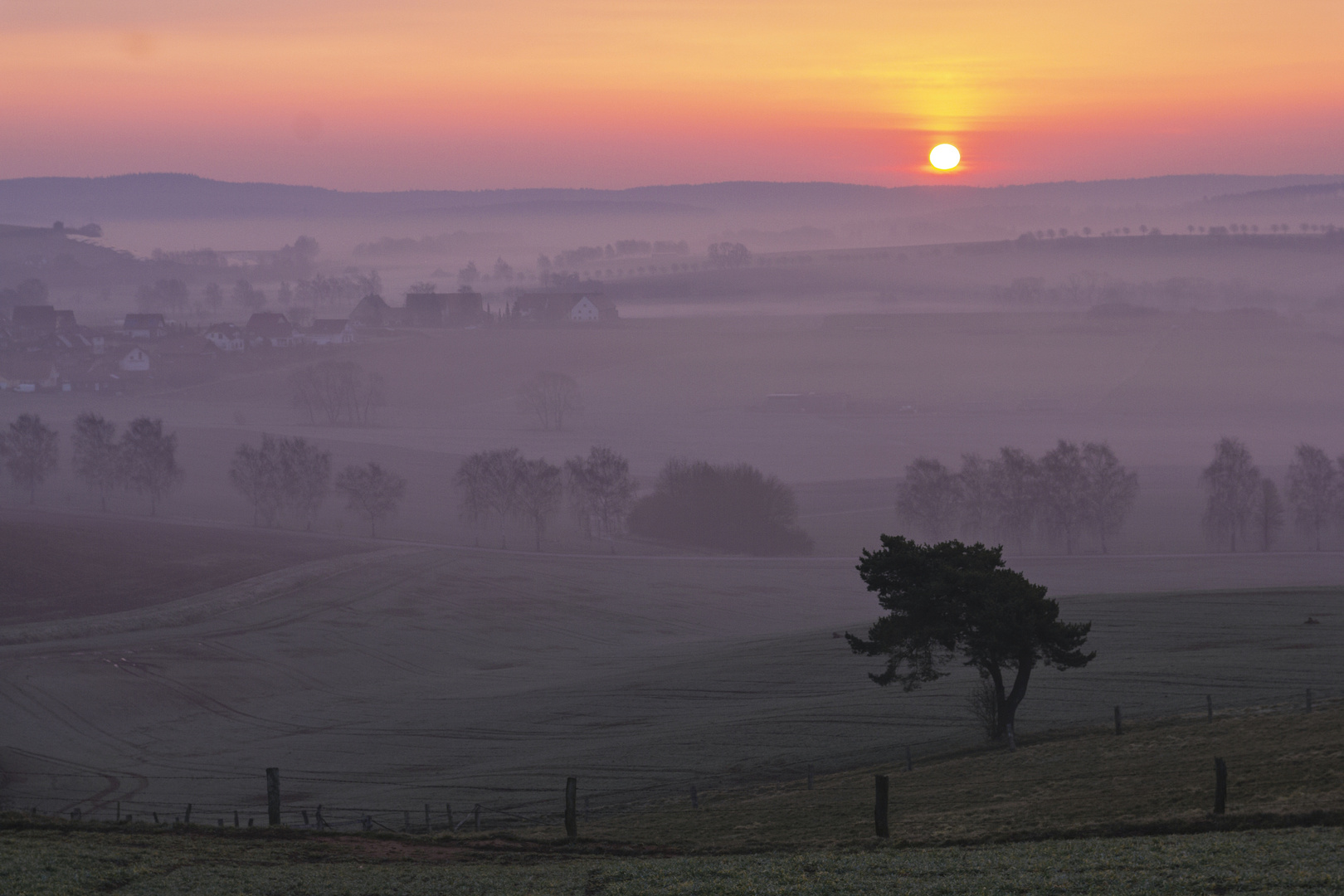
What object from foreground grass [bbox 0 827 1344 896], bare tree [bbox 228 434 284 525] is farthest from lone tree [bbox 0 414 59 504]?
foreground grass [bbox 0 827 1344 896]

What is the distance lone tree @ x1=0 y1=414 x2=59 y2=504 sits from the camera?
4542 inches

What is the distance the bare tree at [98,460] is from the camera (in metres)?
116

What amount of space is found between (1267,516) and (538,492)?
6186cm

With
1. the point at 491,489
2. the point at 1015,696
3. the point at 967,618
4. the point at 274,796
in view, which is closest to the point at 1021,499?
the point at 491,489

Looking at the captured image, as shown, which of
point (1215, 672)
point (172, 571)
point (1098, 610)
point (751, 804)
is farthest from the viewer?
point (172, 571)

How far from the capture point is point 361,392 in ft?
578

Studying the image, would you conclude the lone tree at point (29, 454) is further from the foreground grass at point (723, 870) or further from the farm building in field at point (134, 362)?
the foreground grass at point (723, 870)

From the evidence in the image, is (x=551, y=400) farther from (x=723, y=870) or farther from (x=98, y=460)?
(x=723, y=870)

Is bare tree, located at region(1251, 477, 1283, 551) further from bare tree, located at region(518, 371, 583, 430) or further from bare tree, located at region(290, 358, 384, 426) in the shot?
bare tree, located at region(290, 358, 384, 426)

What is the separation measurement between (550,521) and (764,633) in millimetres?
45447

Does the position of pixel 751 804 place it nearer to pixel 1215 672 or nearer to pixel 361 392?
pixel 1215 672

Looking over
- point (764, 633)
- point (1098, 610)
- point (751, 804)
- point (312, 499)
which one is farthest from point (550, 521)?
point (751, 804)

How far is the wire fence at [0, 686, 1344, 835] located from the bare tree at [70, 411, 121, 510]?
261 ft

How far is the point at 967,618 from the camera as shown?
3781cm
